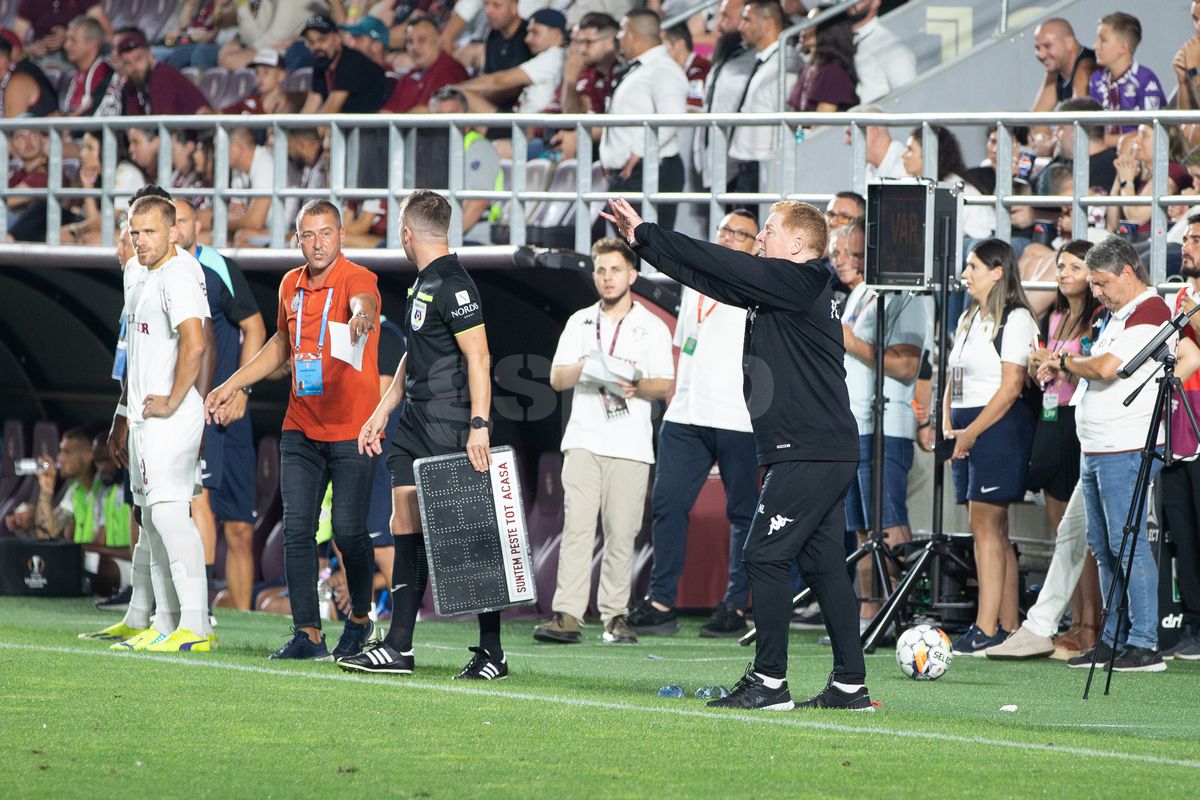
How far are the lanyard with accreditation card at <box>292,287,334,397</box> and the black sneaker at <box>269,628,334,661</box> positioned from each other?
110 centimetres

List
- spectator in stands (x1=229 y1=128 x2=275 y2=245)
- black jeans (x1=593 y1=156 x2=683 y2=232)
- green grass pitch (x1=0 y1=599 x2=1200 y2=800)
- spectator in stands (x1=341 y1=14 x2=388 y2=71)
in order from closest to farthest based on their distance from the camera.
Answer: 1. green grass pitch (x1=0 y1=599 x2=1200 y2=800)
2. black jeans (x1=593 y1=156 x2=683 y2=232)
3. spectator in stands (x1=229 y1=128 x2=275 y2=245)
4. spectator in stands (x1=341 y1=14 x2=388 y2=71)

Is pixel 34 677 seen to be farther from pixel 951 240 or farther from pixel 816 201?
pixel 816 201

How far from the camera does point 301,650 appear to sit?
→ 829 cm

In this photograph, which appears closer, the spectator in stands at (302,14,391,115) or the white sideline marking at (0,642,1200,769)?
the white sideline marking at (0,642,1200,769)

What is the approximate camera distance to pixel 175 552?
28.2ft

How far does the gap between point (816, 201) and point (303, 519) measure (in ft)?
15.4

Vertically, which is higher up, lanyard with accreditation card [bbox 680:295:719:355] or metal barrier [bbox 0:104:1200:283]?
metal barrier [bbox 0:104:1200:283]

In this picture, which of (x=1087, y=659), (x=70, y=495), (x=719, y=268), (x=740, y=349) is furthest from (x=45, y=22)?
(x=719, y=268)

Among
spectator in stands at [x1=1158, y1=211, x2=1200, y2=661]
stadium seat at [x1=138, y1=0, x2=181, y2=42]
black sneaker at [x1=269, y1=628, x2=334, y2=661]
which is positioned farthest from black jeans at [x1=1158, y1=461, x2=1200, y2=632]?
stadium seat at [x1=138, y1=0, x2=181, y2=42]

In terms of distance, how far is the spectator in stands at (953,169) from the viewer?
37.3 feet

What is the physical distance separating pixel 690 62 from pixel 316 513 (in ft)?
24.0

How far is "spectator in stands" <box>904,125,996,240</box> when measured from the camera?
11.4m

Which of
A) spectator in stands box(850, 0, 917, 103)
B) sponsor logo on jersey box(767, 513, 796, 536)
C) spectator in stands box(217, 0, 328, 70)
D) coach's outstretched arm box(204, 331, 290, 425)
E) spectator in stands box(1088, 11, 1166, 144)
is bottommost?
sponsor logo on jersey box(767, 513, 796, 536)

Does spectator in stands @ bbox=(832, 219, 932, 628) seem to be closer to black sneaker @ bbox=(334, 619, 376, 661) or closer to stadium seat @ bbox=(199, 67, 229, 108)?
black sneaker @ bbox=(334, 619, 376, 661)
